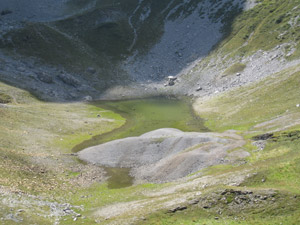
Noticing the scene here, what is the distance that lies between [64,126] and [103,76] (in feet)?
191

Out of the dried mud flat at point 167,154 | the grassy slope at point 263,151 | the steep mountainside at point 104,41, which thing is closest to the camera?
the grassy slope at point 263,151

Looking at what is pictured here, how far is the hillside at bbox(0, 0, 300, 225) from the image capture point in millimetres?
38500

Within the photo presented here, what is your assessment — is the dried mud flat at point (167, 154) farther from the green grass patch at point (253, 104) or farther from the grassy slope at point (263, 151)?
the green grass patch at point (253, 104)

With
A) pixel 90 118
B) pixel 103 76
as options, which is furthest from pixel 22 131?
pixel 103 76

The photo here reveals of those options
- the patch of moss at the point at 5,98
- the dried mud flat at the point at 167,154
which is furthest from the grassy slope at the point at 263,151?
the patch of moss at the point at 5,98

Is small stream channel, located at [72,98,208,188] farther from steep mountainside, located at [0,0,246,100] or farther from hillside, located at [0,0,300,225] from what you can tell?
steep mountainside, located at [0,0,246,100]

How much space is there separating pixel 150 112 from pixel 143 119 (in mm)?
7863

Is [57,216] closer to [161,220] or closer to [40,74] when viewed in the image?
[161,220]

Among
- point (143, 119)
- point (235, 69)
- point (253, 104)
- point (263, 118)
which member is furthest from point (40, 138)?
point (235, 69)

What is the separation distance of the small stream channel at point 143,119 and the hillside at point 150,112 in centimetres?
50

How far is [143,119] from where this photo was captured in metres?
98.8

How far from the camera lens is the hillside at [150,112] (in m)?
38.5

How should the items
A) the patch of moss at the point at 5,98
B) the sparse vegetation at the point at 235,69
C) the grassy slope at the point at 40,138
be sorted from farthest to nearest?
the sparse vegetation at the point at 235,69
the patch of moss at the point at 5,98
the grassy slope at the point at 40,138

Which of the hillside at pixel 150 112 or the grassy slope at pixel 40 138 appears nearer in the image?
the hillside at pixel 150 112
